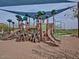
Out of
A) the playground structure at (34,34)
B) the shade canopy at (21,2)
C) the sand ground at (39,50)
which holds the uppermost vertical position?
the shade canopy at (21,2)

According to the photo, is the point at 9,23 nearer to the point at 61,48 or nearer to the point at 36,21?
the point at 36,21

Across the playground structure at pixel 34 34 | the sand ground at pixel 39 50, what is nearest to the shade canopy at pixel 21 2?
the playground structure at pixel 34 34

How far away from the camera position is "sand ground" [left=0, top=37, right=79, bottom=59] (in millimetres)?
4754

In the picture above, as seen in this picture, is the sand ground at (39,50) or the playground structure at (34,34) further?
the playground structure at (34,34)

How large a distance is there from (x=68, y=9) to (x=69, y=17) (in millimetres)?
Answer: 201

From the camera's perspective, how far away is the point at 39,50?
5.14 meters

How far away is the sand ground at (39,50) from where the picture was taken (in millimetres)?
4754

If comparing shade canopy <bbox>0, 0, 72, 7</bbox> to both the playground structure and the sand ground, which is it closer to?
the playground structure

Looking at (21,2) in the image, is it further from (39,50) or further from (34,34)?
(39,50)

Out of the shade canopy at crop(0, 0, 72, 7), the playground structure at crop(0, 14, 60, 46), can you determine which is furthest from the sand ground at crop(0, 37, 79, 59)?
the shade canopy at crop(0, 0, 72, 7)

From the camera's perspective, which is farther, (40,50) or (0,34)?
(0,34)

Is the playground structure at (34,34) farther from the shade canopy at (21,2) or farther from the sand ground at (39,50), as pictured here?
the shade canopy at (21,2)

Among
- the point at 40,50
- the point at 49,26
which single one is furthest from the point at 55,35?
the point at 40,50

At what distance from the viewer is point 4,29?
18.4ft
